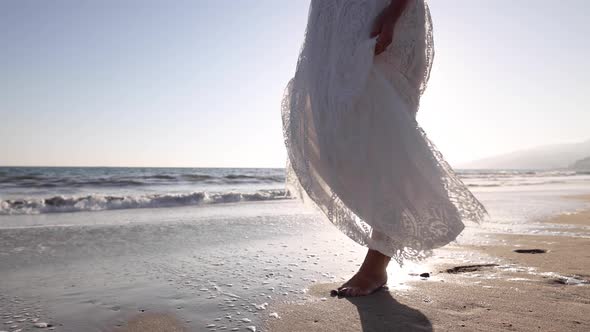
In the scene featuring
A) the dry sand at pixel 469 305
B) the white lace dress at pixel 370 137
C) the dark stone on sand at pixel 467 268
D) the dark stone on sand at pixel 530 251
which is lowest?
the dark stone on sand at pixel 530 251

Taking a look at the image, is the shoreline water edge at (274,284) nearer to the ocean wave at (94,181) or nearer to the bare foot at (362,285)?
the bare foot at (362,285)

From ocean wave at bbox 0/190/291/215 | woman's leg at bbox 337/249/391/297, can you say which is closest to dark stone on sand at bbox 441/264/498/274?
woman's leg at bbox 337/249/391/297

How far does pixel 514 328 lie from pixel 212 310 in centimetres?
117

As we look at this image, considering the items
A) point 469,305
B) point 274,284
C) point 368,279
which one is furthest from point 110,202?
point 469,305

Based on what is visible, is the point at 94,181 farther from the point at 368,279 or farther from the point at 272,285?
the point at 368,279

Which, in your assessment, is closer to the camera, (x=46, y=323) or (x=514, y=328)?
(x=514, y=328)

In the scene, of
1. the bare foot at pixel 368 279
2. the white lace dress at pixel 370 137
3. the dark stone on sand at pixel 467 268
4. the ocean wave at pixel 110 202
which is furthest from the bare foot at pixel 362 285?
the ocean wave at pixel 110 202

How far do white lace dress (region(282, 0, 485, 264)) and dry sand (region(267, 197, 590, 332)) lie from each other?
9.8 inches

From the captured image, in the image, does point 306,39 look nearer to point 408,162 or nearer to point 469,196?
point 408,162

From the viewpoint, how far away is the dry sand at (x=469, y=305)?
1.51 meters

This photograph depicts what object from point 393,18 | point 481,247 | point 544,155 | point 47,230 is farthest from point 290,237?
point 544,155

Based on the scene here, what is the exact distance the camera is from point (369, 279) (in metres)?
2.02

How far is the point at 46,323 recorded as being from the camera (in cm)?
157

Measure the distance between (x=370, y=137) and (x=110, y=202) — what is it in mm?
7773
